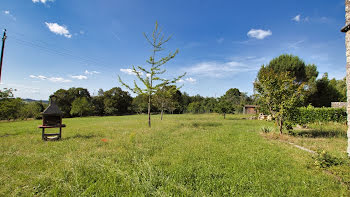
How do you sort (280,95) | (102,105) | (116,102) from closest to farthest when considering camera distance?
(280,95) < (102,105) < (116,102)

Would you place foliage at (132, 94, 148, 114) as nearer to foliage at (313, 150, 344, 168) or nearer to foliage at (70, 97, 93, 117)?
foliage at (70, 97, 93, 117)

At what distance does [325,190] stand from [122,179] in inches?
183

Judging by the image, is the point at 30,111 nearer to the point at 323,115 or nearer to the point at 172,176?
the point at 172,176

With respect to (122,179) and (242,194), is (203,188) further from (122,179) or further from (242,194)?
(122,179)

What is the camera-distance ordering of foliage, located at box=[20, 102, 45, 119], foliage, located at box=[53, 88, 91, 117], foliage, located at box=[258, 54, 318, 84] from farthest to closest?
foliage, located at box=[53, 88, 91, 117], foliage, located at box=[258, 54, 318, 84], foliage, located at box=[20, 102, 45, 119]

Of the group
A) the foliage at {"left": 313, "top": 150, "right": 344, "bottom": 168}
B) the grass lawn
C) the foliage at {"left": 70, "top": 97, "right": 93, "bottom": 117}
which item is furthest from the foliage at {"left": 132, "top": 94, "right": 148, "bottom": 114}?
the foliage at {"left": 313, "top": 150, "right": 344, "bottom": 168}

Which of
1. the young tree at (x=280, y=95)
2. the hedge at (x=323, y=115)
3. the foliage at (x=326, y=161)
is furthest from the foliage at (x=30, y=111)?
the hedge at (x=323, y=115)

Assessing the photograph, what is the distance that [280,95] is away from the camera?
9.73m

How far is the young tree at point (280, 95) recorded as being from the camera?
9266 mm

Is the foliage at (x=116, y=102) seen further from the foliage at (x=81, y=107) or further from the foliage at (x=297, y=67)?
the foliage at (x=297, y=67)

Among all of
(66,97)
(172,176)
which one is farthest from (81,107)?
→ (172,176)

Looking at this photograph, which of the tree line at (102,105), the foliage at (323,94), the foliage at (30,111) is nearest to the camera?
the foliage at (30,111)

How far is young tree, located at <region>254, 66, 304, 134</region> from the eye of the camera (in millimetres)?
9266

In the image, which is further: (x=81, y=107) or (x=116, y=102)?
(x=116, y=102)
